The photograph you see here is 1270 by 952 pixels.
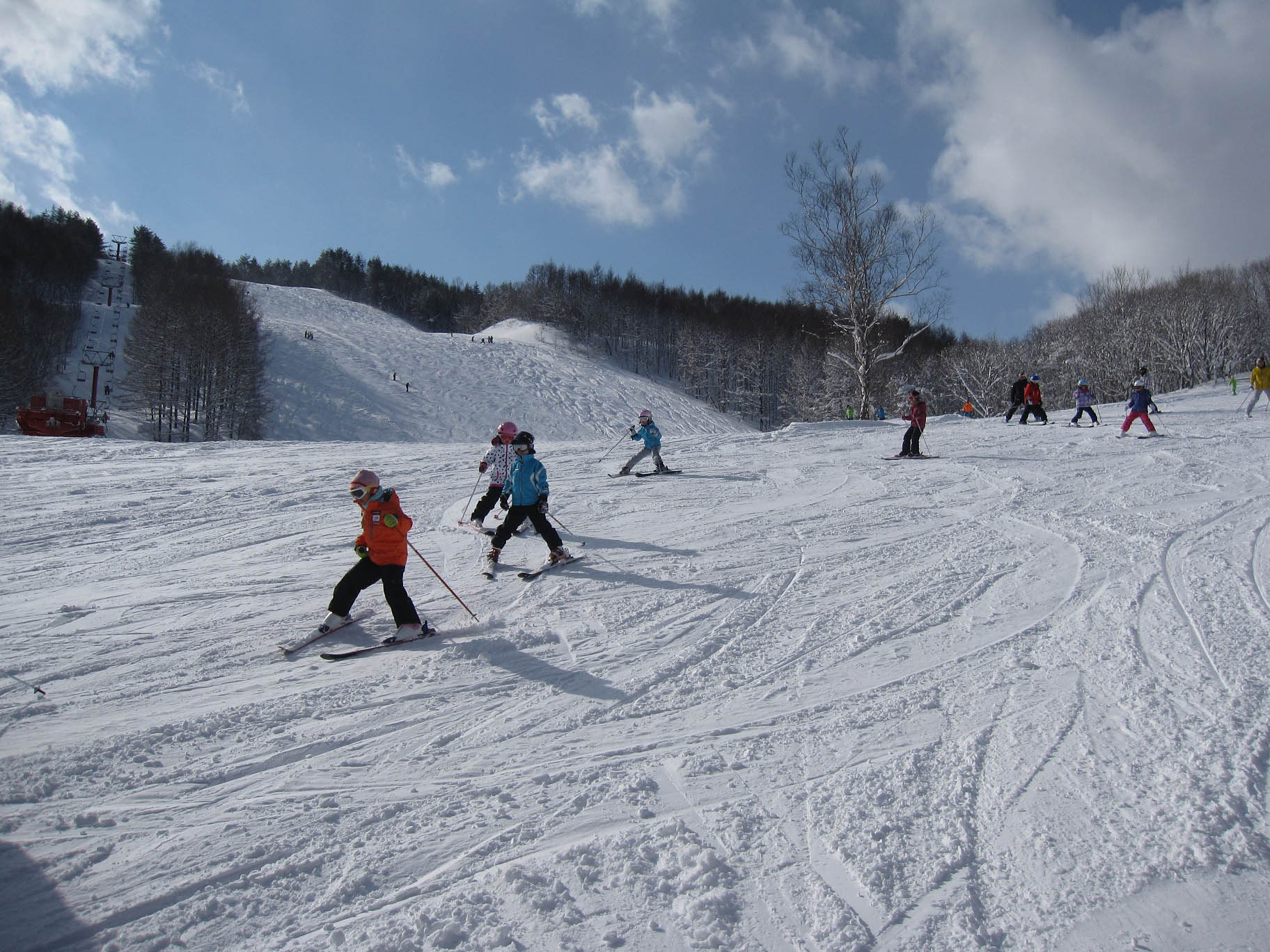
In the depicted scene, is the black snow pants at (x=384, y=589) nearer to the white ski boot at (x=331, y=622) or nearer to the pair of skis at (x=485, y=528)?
the white ski boot at (x=331, y=622)

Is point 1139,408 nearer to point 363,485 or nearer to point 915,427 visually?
point 915,427

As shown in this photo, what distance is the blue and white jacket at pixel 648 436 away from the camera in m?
11.9

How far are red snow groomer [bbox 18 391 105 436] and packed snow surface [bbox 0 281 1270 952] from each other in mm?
15780

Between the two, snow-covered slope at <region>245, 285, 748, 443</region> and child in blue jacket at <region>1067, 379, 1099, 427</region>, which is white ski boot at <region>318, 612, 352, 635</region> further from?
snow-covered slope at <region>245, 285, 748, 443</region>

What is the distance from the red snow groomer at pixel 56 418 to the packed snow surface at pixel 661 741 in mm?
15780

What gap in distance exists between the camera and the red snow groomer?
19.9 metres

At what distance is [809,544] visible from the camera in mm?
7691

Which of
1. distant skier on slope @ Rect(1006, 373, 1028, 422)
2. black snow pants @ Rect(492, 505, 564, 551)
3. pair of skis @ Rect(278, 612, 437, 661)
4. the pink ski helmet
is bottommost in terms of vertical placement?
pair of skis @ Rect(278, 612, 437, 661)

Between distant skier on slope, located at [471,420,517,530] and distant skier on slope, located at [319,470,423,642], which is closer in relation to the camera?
distant skier on slope, located at [319,470,423,642]

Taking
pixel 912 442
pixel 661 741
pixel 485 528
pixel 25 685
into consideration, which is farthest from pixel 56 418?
pixel 912 442

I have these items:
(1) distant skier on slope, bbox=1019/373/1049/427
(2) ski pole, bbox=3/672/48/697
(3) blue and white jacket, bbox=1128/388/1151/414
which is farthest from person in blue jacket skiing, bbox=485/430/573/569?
(1) distant skier on slope, bbox=1019/373/1049/427

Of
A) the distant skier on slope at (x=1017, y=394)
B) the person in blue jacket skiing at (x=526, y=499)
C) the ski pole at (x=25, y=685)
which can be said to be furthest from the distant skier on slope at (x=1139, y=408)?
the ski pole at (x=25, y=685)

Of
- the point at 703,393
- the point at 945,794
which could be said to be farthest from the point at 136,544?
the point at 703,393

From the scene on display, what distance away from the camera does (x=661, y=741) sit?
3.68 metres
